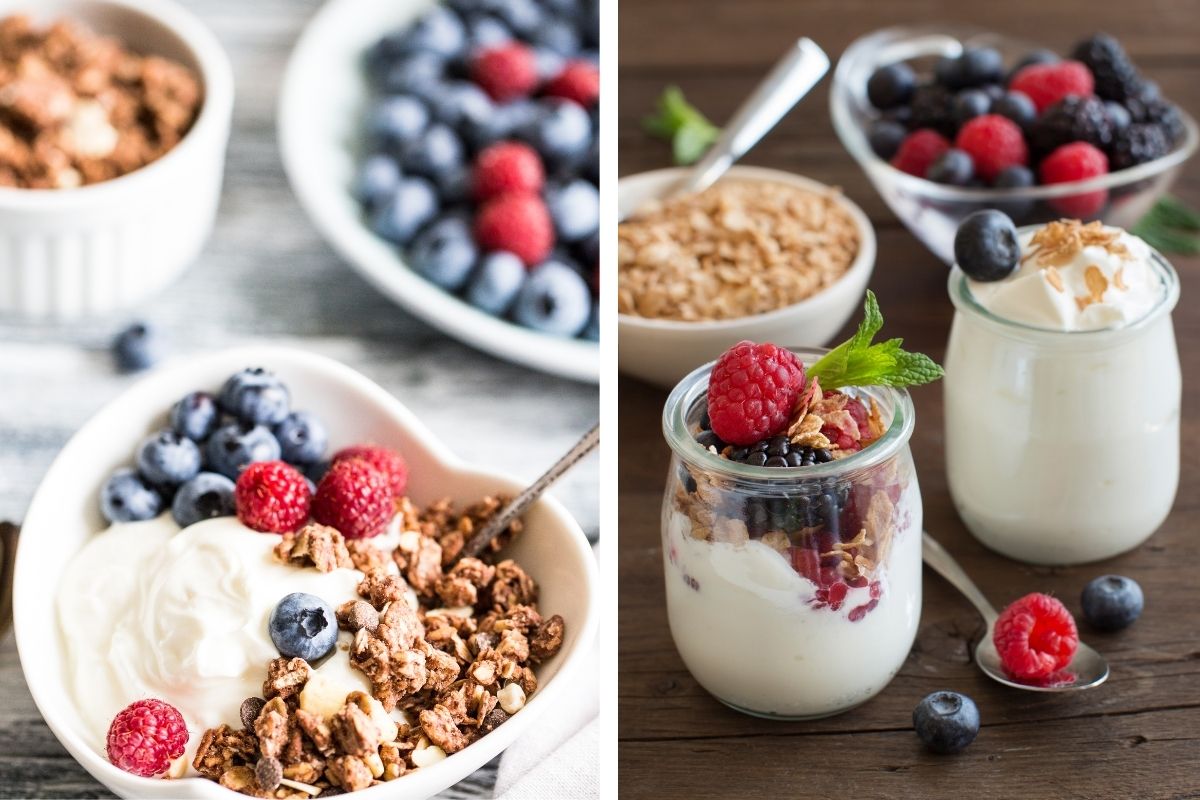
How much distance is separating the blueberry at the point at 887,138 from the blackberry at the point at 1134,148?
0.20 meters

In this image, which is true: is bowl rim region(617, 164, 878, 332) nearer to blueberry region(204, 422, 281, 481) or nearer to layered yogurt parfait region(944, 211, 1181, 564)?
layered yogurt parfait region(944, 211, 1181, 564)

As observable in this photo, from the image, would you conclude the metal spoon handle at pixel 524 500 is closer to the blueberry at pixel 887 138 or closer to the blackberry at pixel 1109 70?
the blueberry at pixel 887 138

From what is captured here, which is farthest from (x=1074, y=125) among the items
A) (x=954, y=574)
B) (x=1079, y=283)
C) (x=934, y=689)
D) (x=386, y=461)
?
(x=386, y=461)

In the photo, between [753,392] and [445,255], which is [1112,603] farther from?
[445,255]

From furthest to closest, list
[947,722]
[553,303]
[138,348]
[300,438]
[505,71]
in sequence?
[505,71]
[553,303]
[138,348]
[300,438]
[947,722]

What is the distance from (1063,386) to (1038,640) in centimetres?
17

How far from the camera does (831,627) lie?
31.1 inches

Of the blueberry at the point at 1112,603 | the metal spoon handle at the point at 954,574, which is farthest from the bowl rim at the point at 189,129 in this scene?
the blueberry at the point at 1112,603

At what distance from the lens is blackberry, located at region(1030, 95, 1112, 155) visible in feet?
4.06

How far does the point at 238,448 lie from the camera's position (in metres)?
0.88

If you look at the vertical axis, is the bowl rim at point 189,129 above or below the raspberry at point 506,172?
above

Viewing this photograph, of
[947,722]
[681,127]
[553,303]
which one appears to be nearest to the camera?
[947,722]

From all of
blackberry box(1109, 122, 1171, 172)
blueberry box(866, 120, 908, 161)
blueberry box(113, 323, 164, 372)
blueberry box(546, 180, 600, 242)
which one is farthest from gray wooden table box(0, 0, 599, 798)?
blackberry box(1109, 122, 1171, 172)

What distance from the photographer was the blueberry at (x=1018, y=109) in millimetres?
1273
